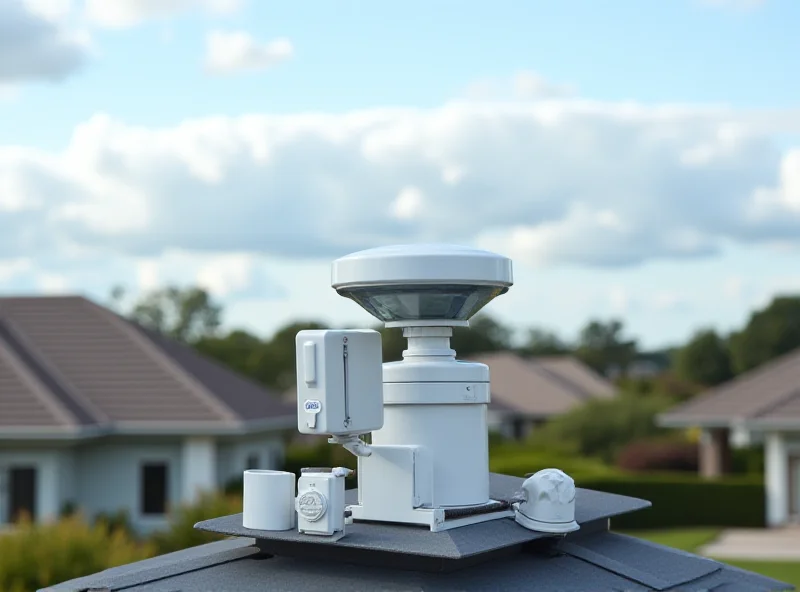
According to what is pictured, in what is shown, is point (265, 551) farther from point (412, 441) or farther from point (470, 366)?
point (470, 366)

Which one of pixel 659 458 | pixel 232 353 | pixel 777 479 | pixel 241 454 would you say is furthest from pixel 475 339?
pixel 241 454

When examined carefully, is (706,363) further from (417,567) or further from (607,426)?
(417,567)

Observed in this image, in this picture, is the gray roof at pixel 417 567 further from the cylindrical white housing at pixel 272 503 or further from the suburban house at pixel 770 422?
the suburban house at pixel 770 422

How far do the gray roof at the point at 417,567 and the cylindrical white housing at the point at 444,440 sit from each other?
16 cm

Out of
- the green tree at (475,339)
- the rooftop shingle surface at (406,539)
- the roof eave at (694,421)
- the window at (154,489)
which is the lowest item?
the window at (154,489)

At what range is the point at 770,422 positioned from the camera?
80.5 feet

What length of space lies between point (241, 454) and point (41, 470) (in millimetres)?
4519

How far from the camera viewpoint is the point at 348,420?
145 inches

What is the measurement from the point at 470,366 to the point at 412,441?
1.17 ft

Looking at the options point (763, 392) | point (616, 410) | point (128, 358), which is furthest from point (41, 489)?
point (616, 410)

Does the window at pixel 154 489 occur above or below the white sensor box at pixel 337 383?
below

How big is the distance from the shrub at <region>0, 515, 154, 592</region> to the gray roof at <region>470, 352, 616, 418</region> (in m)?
40.5

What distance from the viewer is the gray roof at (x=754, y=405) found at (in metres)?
24.8

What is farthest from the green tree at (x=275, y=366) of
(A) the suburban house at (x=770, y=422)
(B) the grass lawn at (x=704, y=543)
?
(B) the grass lawn at (x=704, y=543)
